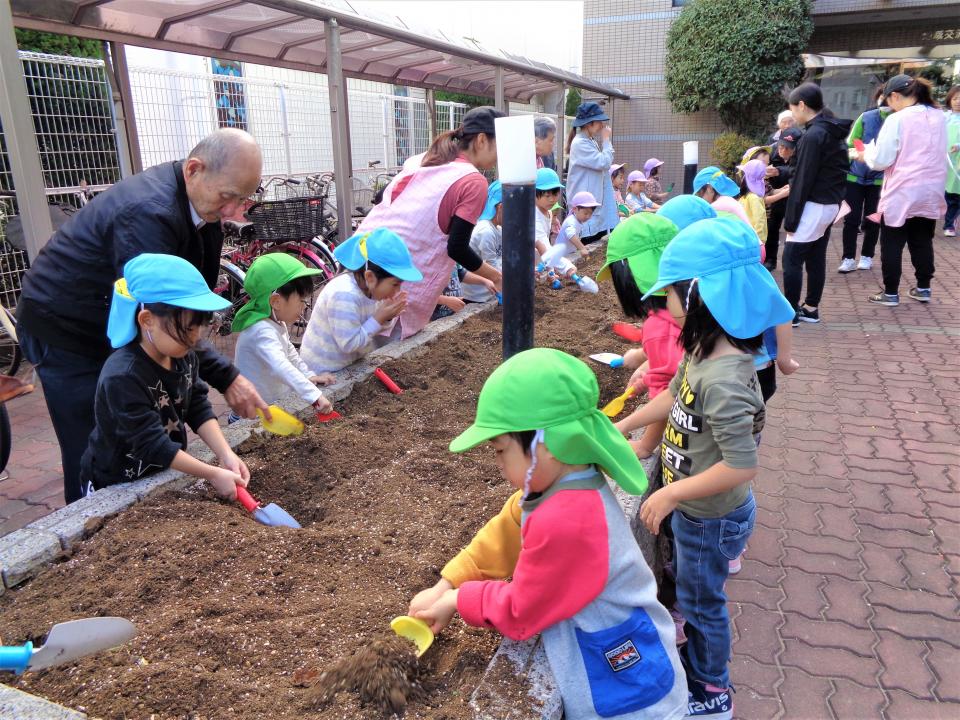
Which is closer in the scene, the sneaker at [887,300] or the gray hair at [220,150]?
the gray hair at [220,150]

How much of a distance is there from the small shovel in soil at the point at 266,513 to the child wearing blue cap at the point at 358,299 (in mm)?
1310

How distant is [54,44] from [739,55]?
13275 mm

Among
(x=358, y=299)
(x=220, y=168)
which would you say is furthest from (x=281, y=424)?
(x=220, y=168)

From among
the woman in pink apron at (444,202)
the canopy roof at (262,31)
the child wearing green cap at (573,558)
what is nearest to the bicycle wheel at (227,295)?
the canopy roof at (262,31)

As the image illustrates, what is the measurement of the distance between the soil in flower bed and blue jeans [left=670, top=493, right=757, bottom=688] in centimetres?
67

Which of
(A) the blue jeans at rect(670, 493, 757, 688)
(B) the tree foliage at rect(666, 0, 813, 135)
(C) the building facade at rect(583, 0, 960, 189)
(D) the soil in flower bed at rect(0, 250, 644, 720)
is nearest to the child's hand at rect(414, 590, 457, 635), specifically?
(D) the soil in flower bed at rect(0, 250, 644, 720)

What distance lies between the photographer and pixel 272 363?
10.2 ft

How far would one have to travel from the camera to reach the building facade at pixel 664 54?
1563 centimetres

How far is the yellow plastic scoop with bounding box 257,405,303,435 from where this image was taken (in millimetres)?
3014

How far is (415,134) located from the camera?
13.9 m

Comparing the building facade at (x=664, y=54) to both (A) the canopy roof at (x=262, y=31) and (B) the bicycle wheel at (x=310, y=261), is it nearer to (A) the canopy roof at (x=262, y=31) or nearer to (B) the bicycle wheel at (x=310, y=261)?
(A) the canopy roof at (x=262, y=31)

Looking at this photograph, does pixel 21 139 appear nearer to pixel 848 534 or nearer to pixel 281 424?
pixel 281 424

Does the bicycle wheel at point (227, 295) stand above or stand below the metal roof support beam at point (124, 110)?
below

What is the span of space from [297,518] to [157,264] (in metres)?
1.04
